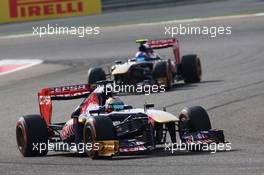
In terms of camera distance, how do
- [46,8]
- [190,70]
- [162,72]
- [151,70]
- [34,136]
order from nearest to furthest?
[34,136]
[162,72]
[151,70]
[190,70]
[46,8]

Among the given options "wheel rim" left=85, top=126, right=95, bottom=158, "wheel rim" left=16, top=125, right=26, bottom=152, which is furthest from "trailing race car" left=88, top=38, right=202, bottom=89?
"wheel rim" left=85, top=126, right=95, bottom=158

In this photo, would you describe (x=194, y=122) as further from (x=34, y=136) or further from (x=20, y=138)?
(x=20, y=138)

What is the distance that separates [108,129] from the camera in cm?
1139

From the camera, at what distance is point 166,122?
1161 centimetres

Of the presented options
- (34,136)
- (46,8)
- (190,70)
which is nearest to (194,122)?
(34,136)

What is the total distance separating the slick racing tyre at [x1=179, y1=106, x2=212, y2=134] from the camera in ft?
39.0

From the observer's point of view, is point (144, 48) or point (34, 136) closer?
point (34, 136)

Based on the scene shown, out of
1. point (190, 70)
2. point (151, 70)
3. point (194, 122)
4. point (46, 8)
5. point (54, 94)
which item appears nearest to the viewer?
point (194, 122)

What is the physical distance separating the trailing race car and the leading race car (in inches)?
281

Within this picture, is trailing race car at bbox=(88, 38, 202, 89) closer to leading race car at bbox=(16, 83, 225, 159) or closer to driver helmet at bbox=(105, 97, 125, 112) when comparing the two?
leading race car at bbox=(16, 83, 225, 159)

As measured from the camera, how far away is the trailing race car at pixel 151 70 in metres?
20.4

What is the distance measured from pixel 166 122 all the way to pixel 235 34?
20.0 meters

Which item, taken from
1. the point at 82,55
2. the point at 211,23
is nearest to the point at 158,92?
the point at 82,55

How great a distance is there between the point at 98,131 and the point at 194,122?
4.41 feet
